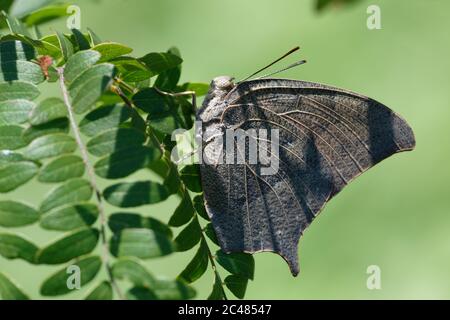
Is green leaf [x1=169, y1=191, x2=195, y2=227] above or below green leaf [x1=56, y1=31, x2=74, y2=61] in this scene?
below

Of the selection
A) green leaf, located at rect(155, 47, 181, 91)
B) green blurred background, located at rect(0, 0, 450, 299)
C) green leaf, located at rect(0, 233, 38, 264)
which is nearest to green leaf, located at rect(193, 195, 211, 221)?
green leaf, located at rect(155, 47, 181, 91)

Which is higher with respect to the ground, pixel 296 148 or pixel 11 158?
pixel 11 158

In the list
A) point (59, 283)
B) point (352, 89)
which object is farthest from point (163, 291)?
point (352, 89)

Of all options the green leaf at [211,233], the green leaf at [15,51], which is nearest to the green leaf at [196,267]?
the green leaf at [211,233]

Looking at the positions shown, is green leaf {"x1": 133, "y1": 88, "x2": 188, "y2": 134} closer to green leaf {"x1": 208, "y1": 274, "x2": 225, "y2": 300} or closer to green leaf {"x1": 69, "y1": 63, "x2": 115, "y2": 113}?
green leaf {"x1": 69, "y1": 63, "x2": 115, "y2": 113}

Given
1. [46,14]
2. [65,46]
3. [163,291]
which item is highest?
[46,14]

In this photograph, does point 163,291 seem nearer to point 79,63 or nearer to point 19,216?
point 19,216
